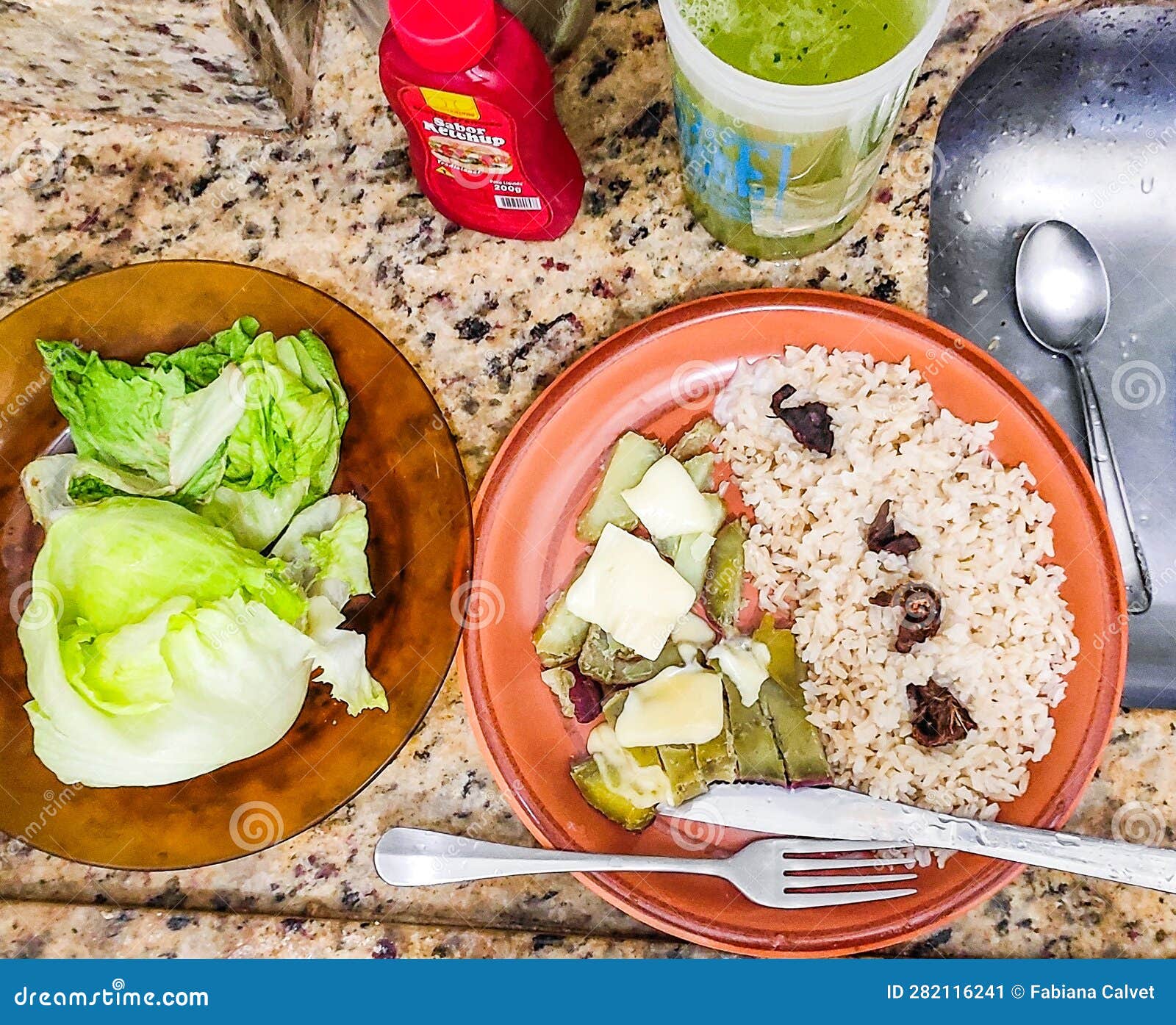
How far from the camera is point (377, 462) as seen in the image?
1.07 metres

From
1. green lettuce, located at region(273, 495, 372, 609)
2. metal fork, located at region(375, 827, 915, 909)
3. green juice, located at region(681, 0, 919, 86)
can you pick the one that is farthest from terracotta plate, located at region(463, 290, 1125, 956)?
green juice, located at region(681, 0, 919, 86)

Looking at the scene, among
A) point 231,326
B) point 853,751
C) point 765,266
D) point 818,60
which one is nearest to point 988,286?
point 765,266

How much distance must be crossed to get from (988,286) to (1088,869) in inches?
30.5

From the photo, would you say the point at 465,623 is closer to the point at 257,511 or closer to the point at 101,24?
the point at 257,511

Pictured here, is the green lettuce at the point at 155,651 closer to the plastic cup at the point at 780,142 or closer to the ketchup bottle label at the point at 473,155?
the ketchup bottle label at the point at 473,155

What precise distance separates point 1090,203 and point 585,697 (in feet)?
3.37

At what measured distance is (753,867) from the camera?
102 centimetres

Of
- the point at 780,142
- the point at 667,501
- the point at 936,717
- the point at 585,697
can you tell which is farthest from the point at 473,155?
the point at 936,717

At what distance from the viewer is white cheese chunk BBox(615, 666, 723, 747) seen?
1.00m

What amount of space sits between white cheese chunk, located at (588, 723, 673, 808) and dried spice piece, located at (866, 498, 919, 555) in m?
0.36

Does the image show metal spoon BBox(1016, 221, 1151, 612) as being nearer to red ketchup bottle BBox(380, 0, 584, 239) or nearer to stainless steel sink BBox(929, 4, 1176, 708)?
stainless steel sink BBox(929, 4, 1176, 708)

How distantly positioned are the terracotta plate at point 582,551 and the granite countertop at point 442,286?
0.10 metres

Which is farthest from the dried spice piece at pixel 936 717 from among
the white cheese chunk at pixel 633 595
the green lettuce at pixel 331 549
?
the green lettuce at pixel 331 549

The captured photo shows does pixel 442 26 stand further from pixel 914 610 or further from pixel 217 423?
pixel 914 610
